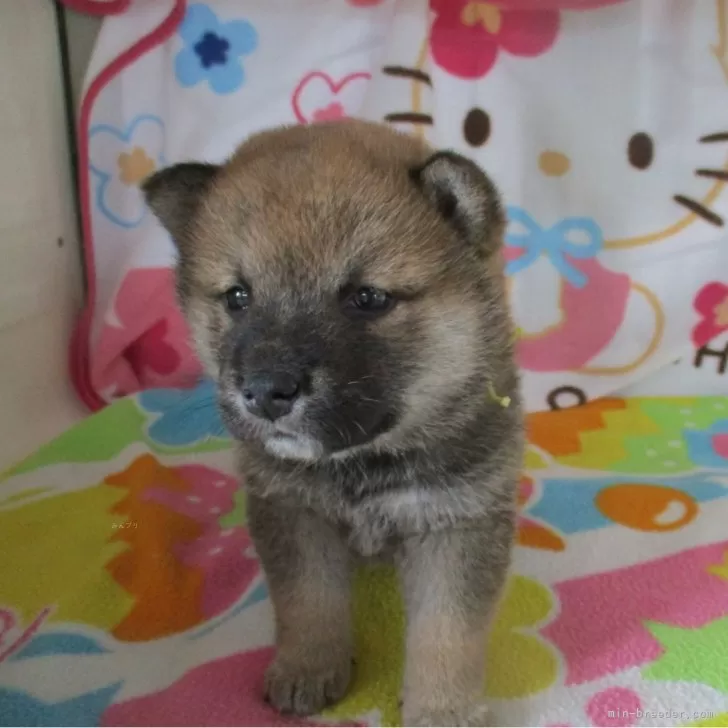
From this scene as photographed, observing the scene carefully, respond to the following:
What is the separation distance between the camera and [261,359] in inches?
46.4

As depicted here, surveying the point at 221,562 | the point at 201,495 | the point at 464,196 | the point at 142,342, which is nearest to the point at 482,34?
the point at 464,196

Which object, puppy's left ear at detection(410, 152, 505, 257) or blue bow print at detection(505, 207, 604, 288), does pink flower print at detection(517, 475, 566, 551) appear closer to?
puppy's left ear at detection(410, 152, 505, 257)

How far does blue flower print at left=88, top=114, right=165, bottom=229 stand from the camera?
2412mm

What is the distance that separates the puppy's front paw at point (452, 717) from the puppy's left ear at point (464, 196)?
72cm

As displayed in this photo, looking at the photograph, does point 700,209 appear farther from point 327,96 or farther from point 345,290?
point 345,290

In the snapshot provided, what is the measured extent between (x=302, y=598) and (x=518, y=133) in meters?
1.43

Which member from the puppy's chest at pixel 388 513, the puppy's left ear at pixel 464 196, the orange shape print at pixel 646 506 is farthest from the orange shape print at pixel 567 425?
the puppy's left ear at pixel 464 196

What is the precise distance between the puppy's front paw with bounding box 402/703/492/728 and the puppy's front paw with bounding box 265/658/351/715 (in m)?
0.13

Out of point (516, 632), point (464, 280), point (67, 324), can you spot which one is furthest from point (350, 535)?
point (67, 324)

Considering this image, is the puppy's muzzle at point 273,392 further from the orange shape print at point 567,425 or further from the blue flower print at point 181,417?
the orange shape print at point 567,425

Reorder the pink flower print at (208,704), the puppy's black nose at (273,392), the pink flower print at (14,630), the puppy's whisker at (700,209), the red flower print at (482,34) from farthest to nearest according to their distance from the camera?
the puppy's whisker at (700,209) → the red flower print at (482,34) → the pink flower print at (14,630) → the pink flower print at (208,704) → the puppy's black nose at (273,392)

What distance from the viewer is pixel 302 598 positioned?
4.77 feet

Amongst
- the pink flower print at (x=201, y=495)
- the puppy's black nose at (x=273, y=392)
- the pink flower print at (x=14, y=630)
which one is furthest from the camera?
the pink flower print at (x=201, y=495)

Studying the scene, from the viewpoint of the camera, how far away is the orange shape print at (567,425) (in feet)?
7.59
